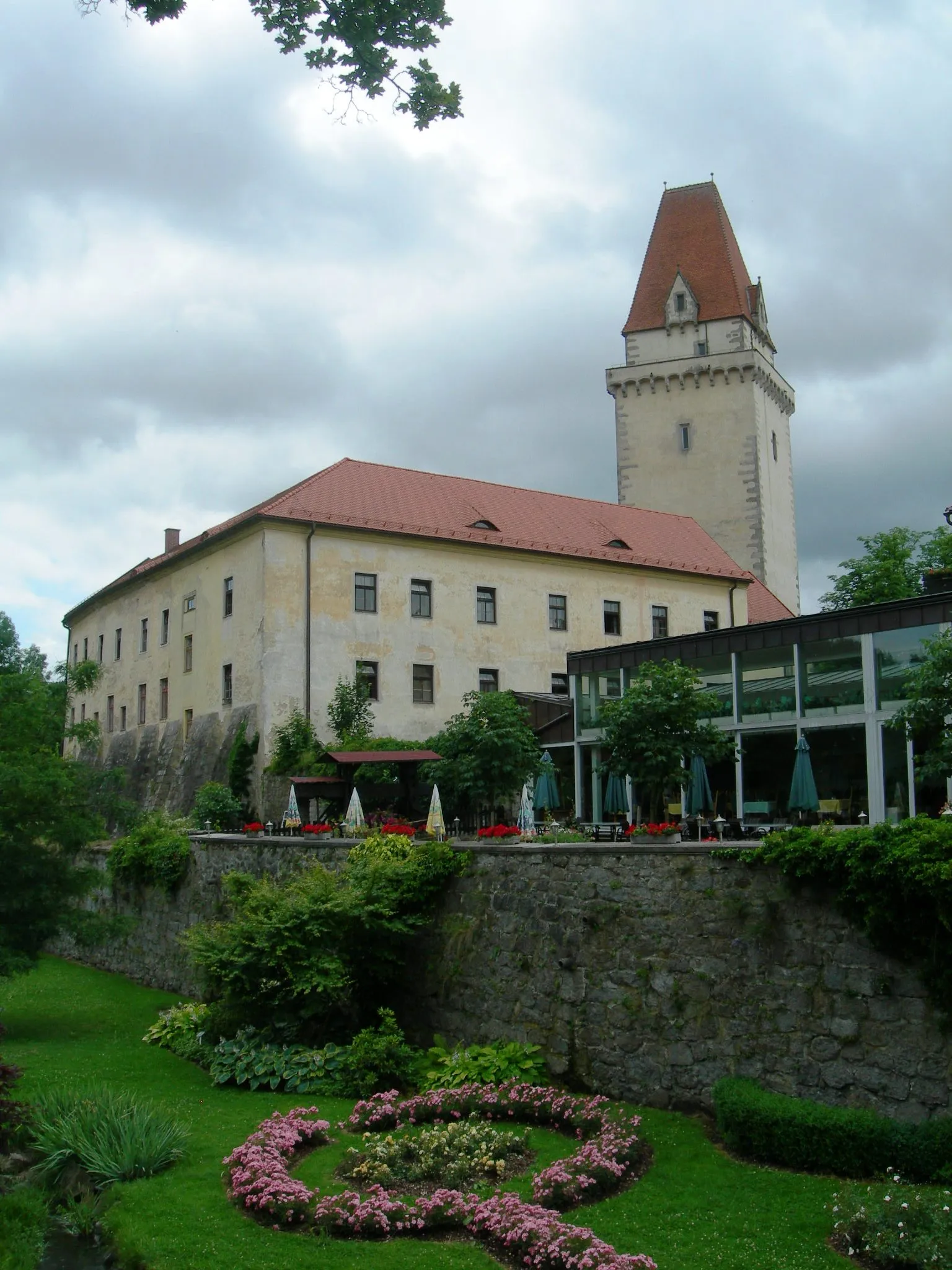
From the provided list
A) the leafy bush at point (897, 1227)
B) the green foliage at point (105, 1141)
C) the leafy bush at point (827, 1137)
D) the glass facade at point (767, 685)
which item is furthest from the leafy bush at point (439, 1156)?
the glass facade at point (767, 685)

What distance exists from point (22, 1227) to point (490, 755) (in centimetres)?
1774

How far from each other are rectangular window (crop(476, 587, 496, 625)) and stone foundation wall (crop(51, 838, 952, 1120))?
25.0 m

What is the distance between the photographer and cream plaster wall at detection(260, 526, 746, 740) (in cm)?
3819

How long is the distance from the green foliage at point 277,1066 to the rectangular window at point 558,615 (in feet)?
90.2

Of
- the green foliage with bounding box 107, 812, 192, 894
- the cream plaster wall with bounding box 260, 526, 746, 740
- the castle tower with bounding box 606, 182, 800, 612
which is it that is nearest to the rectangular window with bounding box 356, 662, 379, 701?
the cream plaster wall with bounding box 260, 526, 746, 740

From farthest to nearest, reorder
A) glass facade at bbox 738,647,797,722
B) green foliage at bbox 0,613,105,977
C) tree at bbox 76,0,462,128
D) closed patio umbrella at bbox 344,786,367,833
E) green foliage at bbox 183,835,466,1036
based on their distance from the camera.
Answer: glass facade at bbox 738,647,797,722, closed patio umbrella at bbox 344,786,367,833, green foliage at bbox 0,613,105,977, green foliage at bbox 183,835,466,1036, tree at bbox 76,0,462,128

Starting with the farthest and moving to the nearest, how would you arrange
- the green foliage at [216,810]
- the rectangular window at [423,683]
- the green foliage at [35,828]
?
the rectangular window at [423,683] → the green foliage at [216,810] → the green foliage at [35,828]

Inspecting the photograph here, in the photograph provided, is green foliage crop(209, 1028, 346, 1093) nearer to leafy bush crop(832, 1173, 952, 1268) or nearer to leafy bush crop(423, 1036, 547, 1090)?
leafy bush crop(423, 1036, 547, 1090)

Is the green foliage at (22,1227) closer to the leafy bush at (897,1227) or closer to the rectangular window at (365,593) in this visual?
the leafy bush at (897,1227)

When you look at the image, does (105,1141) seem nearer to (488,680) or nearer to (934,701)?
(934,701)

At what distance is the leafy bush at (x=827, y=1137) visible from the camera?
10.8 m

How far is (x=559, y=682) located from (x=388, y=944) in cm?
2644

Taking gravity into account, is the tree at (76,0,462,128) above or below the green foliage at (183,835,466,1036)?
above

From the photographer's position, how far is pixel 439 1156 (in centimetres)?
1263
